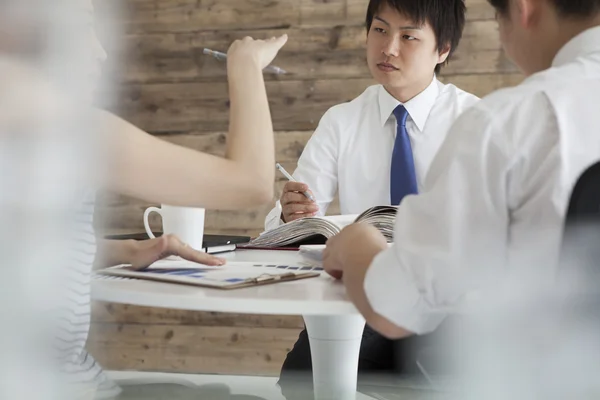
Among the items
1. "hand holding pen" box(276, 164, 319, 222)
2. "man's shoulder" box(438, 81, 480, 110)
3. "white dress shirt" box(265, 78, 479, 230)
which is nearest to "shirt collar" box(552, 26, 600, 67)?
"hand holding pen" box(276, 164, 319, 222)

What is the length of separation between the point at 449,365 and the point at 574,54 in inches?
11.6

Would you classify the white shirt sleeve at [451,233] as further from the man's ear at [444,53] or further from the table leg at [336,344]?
the man's ear at [444,53]

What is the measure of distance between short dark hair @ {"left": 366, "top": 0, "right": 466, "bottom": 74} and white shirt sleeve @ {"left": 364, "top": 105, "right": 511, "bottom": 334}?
4.73 feet

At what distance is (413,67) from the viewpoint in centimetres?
199

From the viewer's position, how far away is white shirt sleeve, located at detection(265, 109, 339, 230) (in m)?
2.03

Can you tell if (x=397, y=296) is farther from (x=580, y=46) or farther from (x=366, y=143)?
(x=366, y=143)

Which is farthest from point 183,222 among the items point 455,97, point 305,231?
point 455,97

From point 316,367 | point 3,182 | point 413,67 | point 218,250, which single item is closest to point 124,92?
point 3,182

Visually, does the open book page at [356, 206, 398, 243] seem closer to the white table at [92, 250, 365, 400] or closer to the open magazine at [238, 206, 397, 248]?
the open magazine at [238, 206, 397, 248]

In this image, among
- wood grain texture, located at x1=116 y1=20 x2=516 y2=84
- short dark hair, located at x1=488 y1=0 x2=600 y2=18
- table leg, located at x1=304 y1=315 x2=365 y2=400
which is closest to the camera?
short dark hair, located at x1=488 y1=0 x2=600 y2=18

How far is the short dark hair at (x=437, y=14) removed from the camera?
1.96m

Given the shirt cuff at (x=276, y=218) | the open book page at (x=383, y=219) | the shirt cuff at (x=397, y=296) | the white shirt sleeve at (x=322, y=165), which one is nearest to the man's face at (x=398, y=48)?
the white shirt sleeve at (x=322, y=165)

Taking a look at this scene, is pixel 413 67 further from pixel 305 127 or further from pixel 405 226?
pixel 405 226

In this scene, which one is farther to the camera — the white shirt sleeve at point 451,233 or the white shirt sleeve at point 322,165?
the white shirt sleeve at point 322,165
